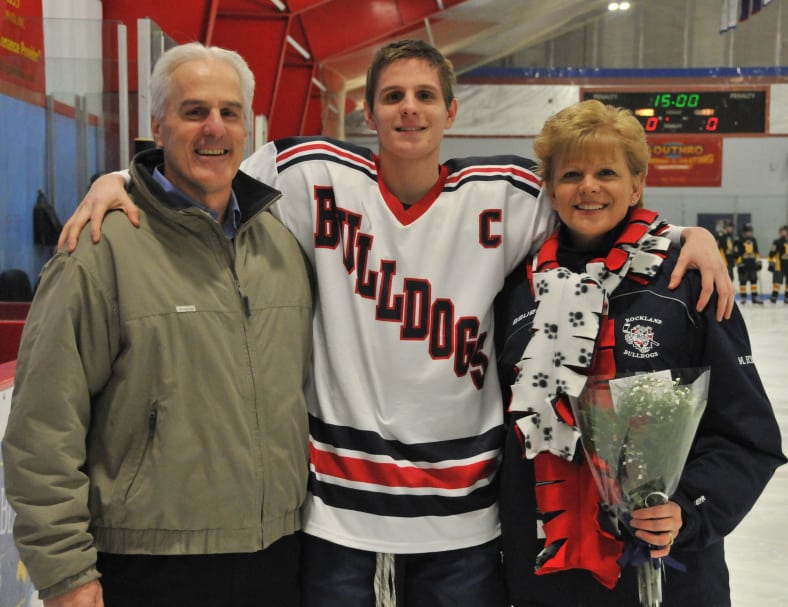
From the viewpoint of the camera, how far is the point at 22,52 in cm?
445

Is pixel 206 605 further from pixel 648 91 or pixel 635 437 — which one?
pixel 648 91

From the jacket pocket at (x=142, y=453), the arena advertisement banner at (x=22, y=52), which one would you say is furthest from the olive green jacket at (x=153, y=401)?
the arena advertisement banner at (x=22, y=52)

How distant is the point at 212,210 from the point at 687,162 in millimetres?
18319

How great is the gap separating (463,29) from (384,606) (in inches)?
586

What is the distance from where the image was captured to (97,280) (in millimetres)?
1461

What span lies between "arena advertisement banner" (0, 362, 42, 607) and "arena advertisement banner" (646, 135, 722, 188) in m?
17.5

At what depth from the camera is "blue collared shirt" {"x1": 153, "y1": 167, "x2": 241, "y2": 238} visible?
1613mm

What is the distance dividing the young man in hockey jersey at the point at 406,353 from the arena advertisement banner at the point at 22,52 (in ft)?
10.0

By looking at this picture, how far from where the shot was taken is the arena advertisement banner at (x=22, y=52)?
4.29 m

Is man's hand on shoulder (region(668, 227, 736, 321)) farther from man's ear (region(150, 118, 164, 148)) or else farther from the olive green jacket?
man's ear (region(150, 118, 164, 148))

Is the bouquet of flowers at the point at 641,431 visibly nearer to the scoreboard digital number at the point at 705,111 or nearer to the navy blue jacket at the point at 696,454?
the navy blue jacket at the point at 696,454

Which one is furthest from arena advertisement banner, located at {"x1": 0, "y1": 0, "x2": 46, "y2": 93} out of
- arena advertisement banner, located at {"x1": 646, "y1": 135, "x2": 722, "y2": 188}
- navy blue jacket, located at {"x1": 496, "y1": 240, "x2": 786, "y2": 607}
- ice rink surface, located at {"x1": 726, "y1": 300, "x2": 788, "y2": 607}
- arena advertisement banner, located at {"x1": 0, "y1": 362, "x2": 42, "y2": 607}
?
arena advertisement banner, located at {"x1": 646, "y1": 135, "x2": 722, "y2": 188}

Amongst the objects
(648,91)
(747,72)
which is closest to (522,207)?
(648,91)

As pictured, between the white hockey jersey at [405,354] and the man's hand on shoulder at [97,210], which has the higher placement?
the man's hand on shoulder at [97,210]
